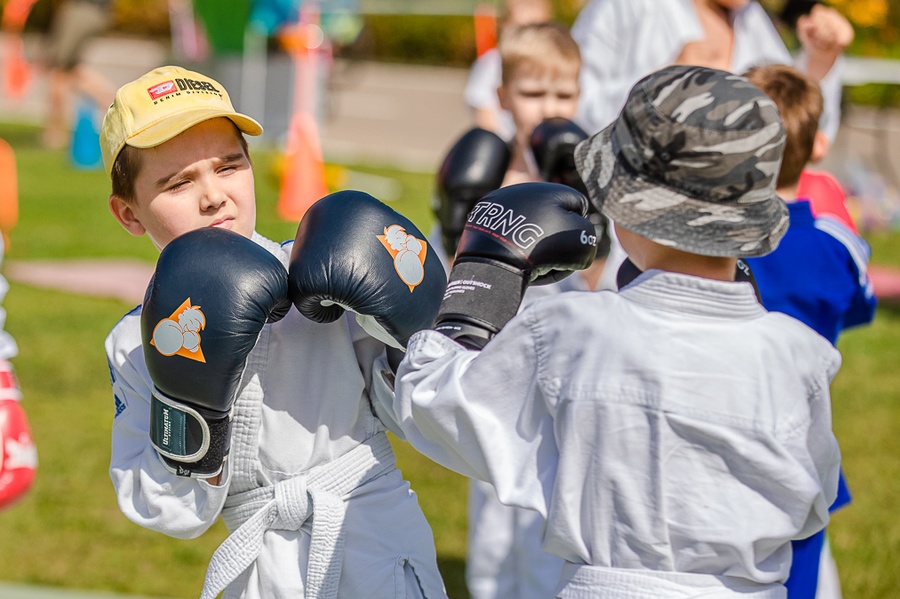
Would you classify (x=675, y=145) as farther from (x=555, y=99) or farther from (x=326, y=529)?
(x=555, y=99)

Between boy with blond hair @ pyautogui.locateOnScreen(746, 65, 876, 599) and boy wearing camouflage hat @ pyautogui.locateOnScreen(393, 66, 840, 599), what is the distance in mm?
1048

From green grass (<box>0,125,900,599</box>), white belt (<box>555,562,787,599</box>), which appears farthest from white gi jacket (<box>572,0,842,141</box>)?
white belt (<box>555,562,787,599</box>)

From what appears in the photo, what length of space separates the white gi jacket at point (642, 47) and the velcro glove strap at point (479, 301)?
2421 millimetres

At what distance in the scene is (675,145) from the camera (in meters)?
1.88

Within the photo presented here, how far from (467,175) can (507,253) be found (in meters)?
1.67

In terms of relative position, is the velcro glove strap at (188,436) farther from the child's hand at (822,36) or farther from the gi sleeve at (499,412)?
the child's hand at (822,36)

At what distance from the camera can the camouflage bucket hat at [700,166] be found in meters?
1.88

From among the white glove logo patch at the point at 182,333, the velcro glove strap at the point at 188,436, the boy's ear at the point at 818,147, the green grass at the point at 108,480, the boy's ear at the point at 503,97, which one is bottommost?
the green grass at the point at 108,480

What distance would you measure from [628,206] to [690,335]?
0.24 metres

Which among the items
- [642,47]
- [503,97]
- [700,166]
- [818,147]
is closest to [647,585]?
[700,166]

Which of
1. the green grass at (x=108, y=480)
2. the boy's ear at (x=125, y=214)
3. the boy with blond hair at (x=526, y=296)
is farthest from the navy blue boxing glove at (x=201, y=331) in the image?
the green grass at (x=108, y=480)

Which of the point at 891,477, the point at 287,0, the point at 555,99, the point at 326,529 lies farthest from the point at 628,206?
the point at 287,0

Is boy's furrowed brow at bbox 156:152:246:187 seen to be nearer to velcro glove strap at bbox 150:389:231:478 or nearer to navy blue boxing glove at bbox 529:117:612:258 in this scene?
velcro glove strap at bbox 150:389:231:478

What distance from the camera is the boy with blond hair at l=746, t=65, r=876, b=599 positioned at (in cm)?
304
